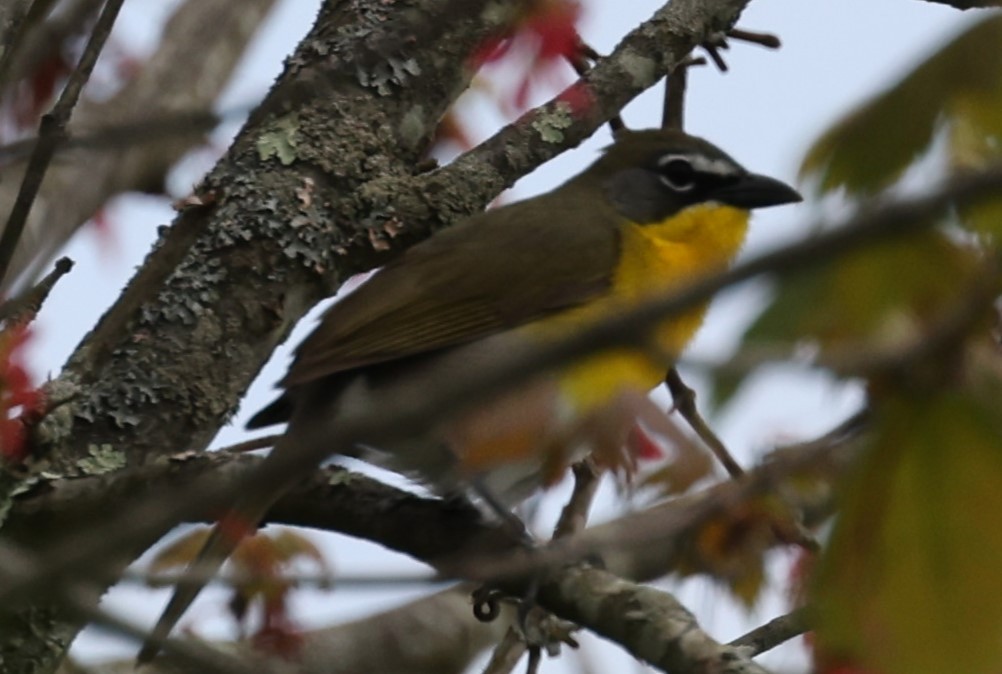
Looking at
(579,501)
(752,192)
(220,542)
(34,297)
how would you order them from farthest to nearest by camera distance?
(752,192)
(579,501)
(220,542)
(34,297)

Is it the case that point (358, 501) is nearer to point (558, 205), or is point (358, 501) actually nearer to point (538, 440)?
point (538, 440)

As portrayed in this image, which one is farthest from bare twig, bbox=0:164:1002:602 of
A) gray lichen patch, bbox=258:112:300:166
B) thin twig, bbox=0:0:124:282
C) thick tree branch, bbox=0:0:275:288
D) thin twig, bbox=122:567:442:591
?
thick tree branch, bbox=0:0:275:288

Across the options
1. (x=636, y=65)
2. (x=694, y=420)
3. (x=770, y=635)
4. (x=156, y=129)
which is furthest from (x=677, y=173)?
(x=156, y=129)

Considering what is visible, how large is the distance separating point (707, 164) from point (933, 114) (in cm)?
290

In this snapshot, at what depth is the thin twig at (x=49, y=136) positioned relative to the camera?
6.29 ft

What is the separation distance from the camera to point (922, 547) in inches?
45.6

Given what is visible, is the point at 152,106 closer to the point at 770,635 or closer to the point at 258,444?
the point at 258,444

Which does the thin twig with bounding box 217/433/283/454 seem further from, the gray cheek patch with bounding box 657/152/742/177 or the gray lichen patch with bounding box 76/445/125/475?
the gray cheek patch with bounding box 657/152/742/177

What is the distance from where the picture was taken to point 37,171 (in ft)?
6.48

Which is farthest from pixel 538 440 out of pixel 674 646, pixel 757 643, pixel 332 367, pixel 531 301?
pixel 531 301

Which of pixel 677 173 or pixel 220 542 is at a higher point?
pixel 677 173

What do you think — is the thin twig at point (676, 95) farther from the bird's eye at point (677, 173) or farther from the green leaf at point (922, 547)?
the green leaf at point (922, 547)

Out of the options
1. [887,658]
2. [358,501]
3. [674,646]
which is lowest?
[887,658]

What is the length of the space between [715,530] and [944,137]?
185 centimetres
